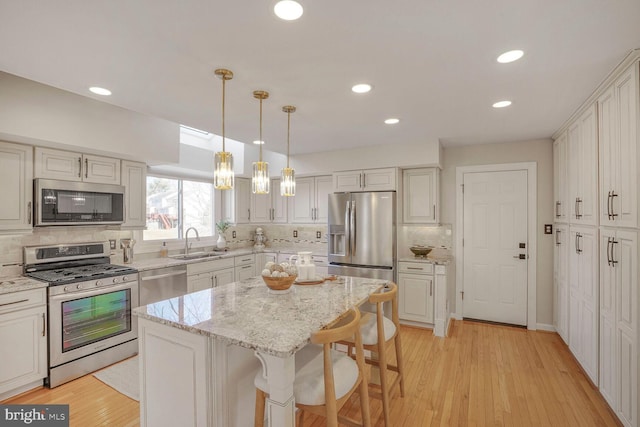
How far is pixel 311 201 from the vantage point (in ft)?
16.5

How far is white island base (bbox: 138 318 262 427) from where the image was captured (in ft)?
5.12

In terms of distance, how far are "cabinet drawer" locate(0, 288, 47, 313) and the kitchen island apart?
1454 millimetres

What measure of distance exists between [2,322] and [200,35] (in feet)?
8.74

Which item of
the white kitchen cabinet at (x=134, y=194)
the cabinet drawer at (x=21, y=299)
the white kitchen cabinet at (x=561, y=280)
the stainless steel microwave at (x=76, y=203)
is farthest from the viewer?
the white kitchen cabinet at (x=134, y=194)

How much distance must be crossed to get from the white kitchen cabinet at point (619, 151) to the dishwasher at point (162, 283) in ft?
13.6

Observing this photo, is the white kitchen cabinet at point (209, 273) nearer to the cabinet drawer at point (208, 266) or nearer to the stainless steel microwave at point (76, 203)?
the cabinet drawer at point (208, 266)

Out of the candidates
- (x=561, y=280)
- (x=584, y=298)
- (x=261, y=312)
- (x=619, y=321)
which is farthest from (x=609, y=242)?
(x=261, y=312)

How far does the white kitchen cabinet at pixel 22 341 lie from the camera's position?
2.35 metres

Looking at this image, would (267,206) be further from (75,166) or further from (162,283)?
(75,166)

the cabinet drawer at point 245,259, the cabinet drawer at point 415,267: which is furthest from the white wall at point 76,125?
the cabinet drawer at point 415,267

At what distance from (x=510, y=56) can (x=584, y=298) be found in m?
2.28

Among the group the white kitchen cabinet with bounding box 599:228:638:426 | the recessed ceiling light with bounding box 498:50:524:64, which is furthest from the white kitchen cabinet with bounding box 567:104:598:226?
the recessed ceiling light with bounding box 498:50:524:64

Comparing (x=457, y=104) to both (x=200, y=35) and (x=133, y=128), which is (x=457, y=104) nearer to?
(x=200, y=35)

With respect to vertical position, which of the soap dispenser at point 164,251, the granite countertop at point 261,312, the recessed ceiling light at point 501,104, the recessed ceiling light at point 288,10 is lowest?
the granite countertop at point 261,312
